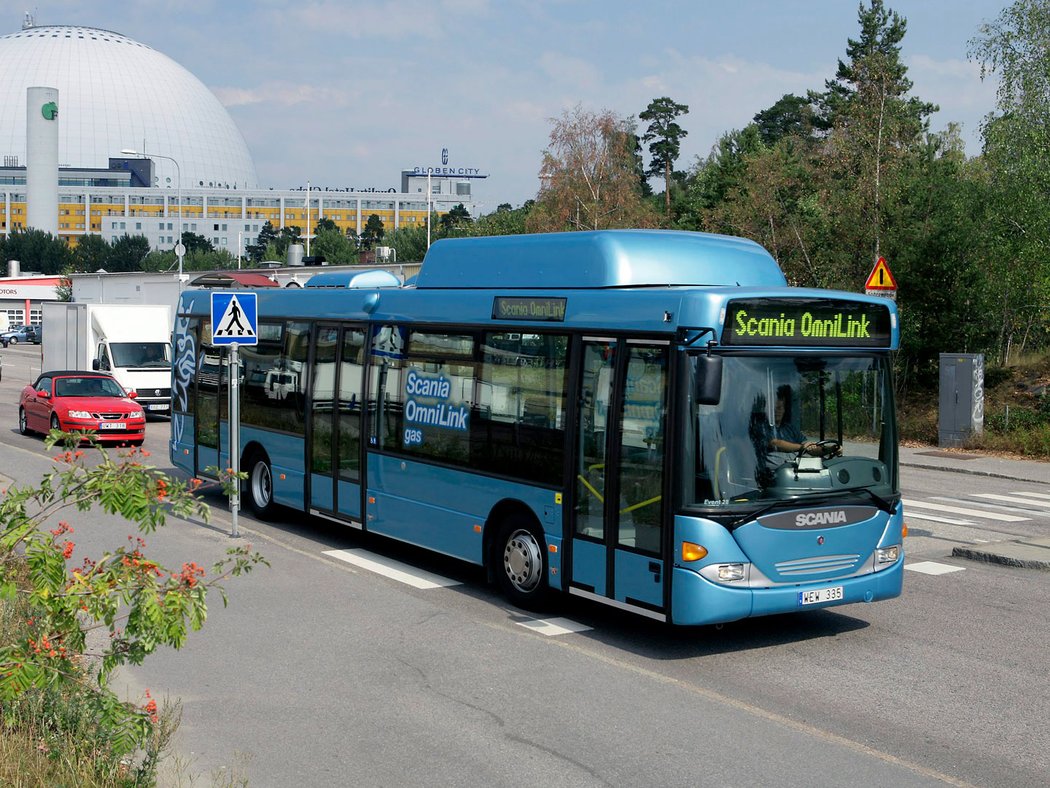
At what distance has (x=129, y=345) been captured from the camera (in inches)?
1321

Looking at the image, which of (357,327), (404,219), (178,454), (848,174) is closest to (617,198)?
(848,174)

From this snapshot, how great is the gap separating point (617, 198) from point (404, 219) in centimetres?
14777

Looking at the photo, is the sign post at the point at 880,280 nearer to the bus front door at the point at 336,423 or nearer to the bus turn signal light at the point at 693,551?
the bus front door at the point at 336,423

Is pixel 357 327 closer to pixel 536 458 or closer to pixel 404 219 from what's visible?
pixel 536 458

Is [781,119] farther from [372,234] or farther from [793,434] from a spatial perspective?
[793,434]

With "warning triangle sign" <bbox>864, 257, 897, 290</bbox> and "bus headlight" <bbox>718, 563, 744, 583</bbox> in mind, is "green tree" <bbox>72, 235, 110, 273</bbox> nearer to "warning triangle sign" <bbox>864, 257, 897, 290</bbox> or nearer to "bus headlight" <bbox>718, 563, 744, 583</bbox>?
"warning triangle sign" <bbox>864, 257, 897, 290</bbox>

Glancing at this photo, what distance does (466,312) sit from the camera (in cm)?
1115

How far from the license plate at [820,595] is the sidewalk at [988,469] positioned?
479cm

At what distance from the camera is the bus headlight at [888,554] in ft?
30.6

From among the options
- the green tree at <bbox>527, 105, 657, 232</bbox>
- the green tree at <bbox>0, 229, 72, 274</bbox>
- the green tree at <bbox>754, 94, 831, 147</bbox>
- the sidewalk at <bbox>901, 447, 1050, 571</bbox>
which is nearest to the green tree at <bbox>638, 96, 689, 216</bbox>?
the green tree at <bbox>754, 94, 831, 147</bbox>

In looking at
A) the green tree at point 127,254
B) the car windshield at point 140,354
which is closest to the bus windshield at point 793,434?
the car windshield at point 140,354

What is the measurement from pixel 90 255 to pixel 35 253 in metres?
8.97

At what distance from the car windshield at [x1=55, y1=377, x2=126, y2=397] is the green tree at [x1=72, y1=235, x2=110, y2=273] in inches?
4865

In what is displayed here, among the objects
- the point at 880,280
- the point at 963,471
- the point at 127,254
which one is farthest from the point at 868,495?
the point at 127,254
